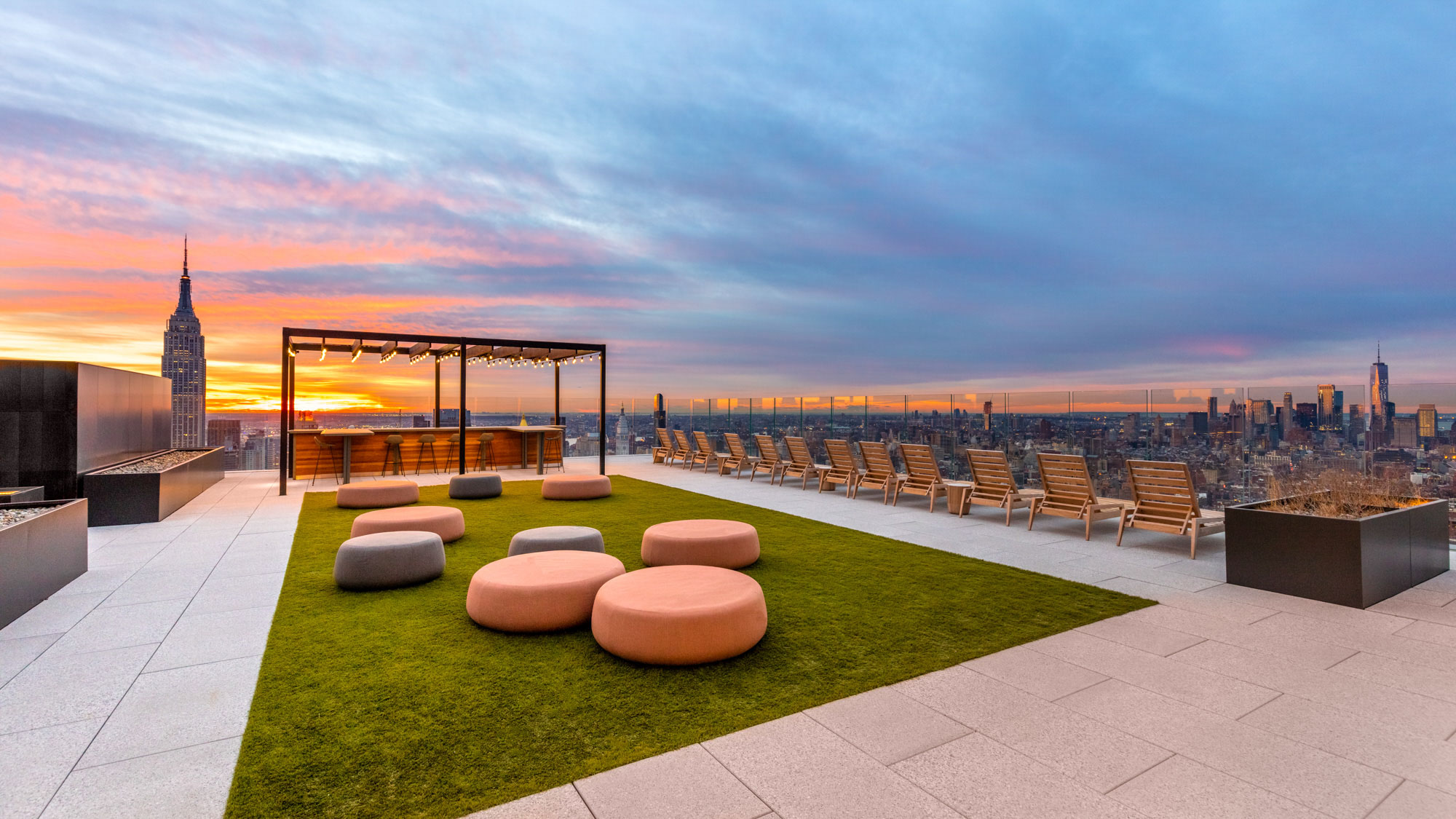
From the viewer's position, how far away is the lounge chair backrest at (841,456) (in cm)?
1021

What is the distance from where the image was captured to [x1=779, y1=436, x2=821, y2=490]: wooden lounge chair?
11.2 m

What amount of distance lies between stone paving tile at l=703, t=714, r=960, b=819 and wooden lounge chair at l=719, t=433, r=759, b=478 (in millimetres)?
10152

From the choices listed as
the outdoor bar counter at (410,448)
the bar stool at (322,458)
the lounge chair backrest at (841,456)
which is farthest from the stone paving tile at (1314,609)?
the bar stool at (322,458)

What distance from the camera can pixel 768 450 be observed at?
40.5ft

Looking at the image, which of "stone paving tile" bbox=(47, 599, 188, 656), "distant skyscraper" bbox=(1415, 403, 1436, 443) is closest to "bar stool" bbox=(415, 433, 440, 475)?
"stone paving tile" bbox=(47, 599, 188, 656)

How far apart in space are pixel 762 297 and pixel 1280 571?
Result: 14.8 meters

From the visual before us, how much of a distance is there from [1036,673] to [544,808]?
8.36 ft

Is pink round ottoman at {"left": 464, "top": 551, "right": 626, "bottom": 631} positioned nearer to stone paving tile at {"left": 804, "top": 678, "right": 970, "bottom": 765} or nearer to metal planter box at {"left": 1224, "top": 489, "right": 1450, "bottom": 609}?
stone paving tile at {"left": 804, "top": 678, "right": 970, "bottom": 765}

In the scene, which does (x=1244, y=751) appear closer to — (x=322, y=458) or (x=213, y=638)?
(x=213, y=638)

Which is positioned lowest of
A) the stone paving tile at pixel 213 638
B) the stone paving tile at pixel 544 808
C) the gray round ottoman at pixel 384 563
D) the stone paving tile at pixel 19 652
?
the stone paving tile at pixel 213 638

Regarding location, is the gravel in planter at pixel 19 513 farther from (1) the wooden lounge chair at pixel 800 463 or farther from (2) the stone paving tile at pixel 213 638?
(1) the wooden lounge chair at pixel 800 463

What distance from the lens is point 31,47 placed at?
7789 millimetres

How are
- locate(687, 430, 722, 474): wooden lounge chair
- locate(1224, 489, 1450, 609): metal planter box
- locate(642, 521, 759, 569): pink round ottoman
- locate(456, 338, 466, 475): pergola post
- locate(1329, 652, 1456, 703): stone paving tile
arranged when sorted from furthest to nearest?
locate(687, 430, 722, 474): wooden lounge chair
locate(456, 338, 466, 475): pergola post
locate(642, 521, 759, 569): pink round ottoman
locate(1224, 489, 1450, 609): metal planter box
locate(1329, 652, 1456, 703): stone paving tile

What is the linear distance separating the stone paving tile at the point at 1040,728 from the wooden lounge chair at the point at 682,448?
1201cm
